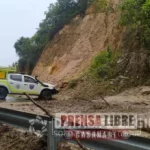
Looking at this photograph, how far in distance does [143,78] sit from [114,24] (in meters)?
10.4

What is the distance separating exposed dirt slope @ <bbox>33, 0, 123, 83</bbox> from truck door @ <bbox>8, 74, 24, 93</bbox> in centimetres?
694

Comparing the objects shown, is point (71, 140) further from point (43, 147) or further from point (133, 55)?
point (133, 55)

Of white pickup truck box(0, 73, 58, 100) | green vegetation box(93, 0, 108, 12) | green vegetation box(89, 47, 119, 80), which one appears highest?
green vegetation box(93, 0, 108, 12)

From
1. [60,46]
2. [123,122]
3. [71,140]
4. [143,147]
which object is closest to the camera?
[143,147]

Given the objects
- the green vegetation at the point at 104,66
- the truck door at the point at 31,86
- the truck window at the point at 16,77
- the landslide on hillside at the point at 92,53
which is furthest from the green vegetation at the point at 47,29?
the truck window at the point at 16,77

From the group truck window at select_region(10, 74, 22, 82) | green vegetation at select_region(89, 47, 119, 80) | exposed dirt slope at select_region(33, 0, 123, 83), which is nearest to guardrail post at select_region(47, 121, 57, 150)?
green vegetation at select_region(89, 47, 119, 80)

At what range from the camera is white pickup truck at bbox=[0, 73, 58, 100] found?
2105cm

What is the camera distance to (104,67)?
22234 mm

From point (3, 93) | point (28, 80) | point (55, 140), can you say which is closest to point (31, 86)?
point (28, 80)

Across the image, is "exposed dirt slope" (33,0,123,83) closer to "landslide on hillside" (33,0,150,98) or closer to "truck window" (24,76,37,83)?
"landslide on hillside" (33,0,150,98)

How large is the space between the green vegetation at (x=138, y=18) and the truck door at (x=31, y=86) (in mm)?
6696

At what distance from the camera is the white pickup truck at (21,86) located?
2105 cm

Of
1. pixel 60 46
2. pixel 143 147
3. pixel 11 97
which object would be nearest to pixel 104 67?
pixel 11 97

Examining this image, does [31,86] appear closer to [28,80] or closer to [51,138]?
[28,80]
